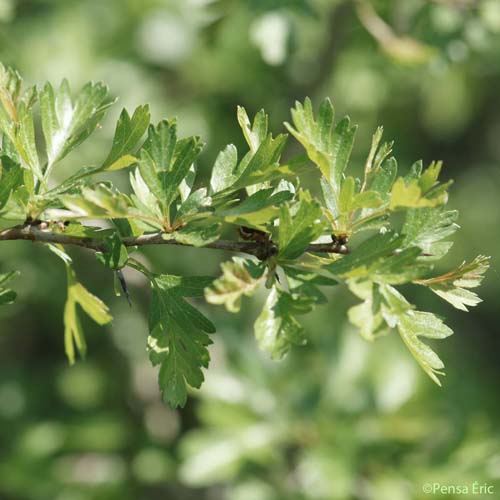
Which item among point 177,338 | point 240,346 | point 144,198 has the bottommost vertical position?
point 240,346

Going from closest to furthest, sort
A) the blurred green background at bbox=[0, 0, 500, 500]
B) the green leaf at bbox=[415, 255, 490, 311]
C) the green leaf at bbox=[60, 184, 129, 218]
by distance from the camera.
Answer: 1. the green leaf at bbox=[60, 184, 129, 218]
2. the green leaf at bbox=[415, 255, 490, 311]
3. the blurred green background at bbox=[0, 0, 500, 500]

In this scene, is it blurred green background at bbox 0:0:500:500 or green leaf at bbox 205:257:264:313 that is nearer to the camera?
green leaf at bbox 205:257:264:313

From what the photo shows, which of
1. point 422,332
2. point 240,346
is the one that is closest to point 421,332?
point 422,332

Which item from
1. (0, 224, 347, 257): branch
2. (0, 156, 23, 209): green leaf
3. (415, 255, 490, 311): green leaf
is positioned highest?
(0, 156, 23, 209): green leaf

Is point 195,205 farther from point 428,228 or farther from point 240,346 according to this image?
point 240,346

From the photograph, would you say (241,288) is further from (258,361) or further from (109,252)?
(258,361)

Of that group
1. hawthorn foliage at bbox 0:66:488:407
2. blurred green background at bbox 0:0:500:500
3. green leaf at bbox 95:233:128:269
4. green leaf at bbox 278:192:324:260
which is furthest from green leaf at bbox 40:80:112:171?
blurred green background at bbox 0:0:500:500

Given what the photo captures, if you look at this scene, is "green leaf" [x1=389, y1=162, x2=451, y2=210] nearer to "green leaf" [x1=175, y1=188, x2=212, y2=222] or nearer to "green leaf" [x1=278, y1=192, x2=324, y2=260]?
"green leaf" [x1=278, y1=192, x2=324, y2=260]
